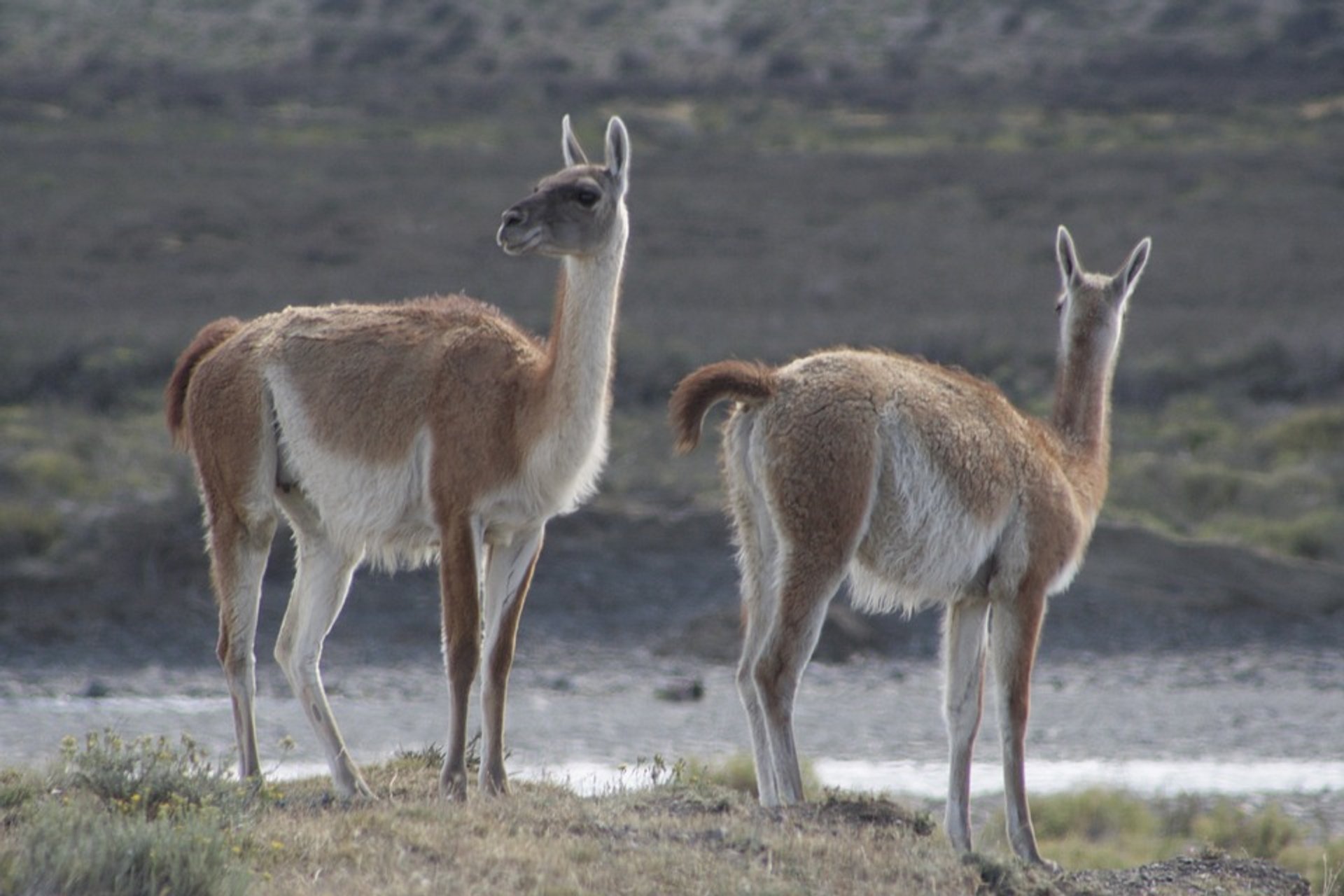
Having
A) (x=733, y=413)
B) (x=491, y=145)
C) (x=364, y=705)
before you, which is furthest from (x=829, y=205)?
(x=733, y=413)

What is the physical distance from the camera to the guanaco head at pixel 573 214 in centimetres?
648

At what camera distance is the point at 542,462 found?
6.46 meters

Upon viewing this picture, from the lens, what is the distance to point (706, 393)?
6.58m

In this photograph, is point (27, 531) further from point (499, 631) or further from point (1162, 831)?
point (1162, 831)

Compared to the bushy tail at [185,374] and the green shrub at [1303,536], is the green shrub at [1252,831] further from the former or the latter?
the green shrub at [1303,536]

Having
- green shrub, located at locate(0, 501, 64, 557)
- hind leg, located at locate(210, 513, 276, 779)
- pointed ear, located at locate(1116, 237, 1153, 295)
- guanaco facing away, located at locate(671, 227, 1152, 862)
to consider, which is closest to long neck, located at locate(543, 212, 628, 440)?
guanaco facing away, located at locate(671, 227, 1152, 862)

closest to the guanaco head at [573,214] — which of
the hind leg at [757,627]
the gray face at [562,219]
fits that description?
the gray face at [562,219]

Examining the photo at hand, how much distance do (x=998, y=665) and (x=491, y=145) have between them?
36.5 meters

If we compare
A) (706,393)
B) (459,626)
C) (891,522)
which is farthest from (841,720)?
(459,626)

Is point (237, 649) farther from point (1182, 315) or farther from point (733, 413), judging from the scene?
point (1182, 315)

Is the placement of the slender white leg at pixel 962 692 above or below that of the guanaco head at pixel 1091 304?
below

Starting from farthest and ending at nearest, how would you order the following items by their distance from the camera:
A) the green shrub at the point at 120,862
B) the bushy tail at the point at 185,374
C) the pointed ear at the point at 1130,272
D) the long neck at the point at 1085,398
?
the pointed ear at the point at 1130,272 < the long neck at the point at 1085,398 < the bushy tail at the point at 185,374 < the green shrub at the point at 120,862

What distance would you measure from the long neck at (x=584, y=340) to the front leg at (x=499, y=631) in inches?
19.9

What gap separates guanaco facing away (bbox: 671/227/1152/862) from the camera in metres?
6.46
